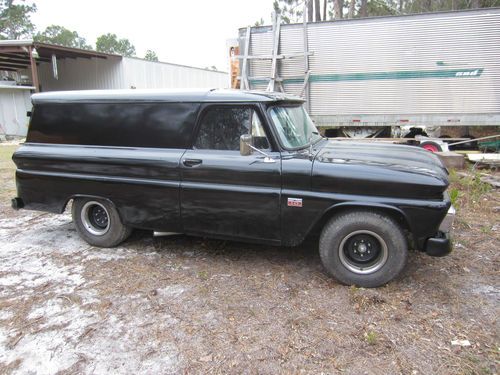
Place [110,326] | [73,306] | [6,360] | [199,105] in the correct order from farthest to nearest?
[199,105]
[73,306]
[110,326]
[6,360]

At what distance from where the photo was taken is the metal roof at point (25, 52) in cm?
1755

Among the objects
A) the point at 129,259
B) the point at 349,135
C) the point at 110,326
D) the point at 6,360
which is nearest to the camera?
the point at 6,360

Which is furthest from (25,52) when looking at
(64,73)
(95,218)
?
(95,218)

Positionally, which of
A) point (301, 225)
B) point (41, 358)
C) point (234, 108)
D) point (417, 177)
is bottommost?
point (41, 358)

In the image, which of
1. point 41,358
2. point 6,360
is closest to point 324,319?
point 41,358

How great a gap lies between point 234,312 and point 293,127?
6.62 feet

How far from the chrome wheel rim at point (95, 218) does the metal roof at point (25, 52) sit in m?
16.6

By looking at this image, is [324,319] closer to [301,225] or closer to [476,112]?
[301,225]

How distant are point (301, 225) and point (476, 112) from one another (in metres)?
7.86

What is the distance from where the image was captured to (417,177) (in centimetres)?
322

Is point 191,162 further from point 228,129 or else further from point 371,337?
point 371,337

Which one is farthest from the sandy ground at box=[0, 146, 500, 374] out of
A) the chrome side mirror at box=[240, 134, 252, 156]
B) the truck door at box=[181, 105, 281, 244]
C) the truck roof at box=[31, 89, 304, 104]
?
the truck roof at box=[31, 89, 304, 104]

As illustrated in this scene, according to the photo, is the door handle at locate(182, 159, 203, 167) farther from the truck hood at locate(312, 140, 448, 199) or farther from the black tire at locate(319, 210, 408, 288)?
the black tire at locate(319, 210, 408, 288)

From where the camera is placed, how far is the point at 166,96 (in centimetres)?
403
